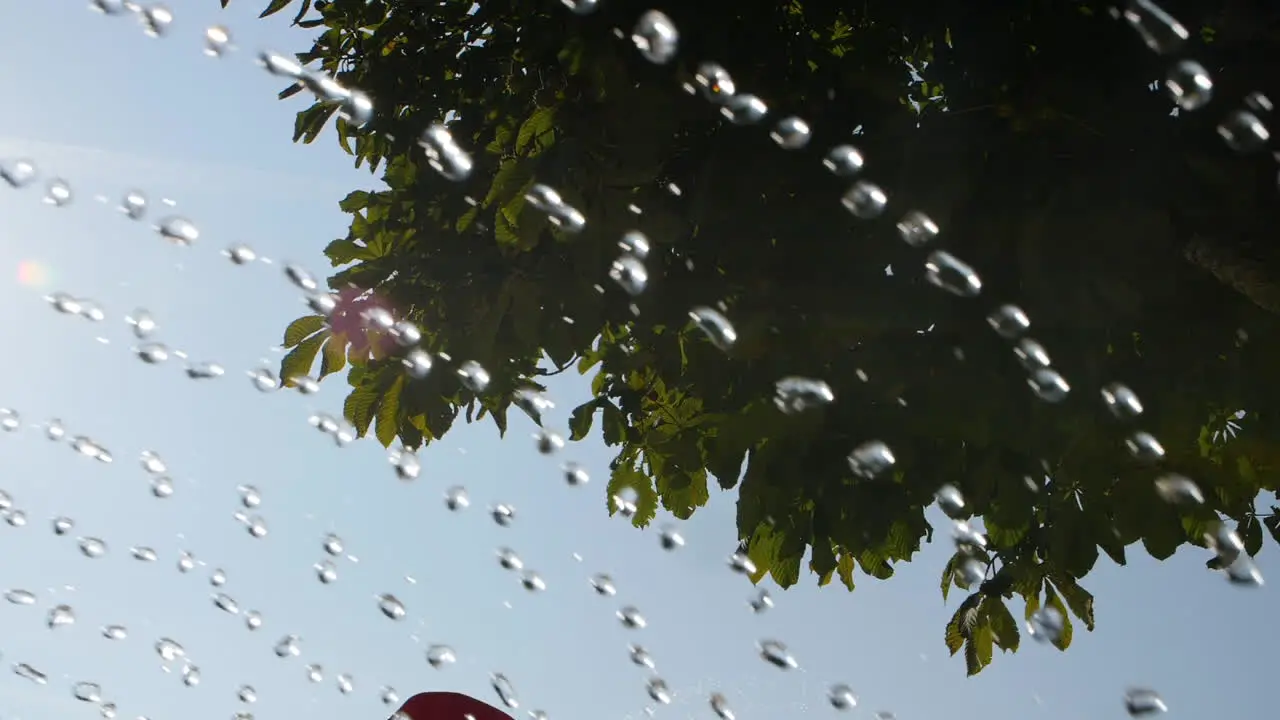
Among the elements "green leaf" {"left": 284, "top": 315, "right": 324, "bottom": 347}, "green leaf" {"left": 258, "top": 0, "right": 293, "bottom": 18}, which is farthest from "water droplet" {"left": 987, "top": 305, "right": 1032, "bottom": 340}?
"green leaf" {"left": 258, "top": 0, "right": 293, "bottom": 18}

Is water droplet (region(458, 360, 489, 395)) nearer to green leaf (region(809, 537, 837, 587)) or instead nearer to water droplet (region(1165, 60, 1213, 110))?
green leaf (region(809, 537, 837, 587))

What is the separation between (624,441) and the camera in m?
4.76

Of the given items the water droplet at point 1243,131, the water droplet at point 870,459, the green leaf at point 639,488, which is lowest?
the green leaf at point 639,488

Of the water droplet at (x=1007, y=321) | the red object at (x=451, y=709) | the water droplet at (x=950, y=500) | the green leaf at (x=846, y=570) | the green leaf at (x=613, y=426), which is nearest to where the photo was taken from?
the water droplet at (x=1007, y=321)

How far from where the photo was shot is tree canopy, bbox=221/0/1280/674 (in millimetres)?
2920

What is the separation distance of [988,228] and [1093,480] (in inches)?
37.9

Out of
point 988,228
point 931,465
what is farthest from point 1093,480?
point 988,228

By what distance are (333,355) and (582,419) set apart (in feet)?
3.72

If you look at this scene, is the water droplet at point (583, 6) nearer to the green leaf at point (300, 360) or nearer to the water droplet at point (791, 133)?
the water droplet at point (791, 133)

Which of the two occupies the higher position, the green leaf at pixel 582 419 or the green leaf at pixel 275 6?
the green leaf at pixel 275 6

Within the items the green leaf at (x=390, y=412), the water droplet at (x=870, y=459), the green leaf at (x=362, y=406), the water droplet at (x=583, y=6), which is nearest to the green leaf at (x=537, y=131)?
the water droplet at (x=583, y=6)

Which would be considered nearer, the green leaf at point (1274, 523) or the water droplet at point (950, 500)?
the water droplet at point (950, 500)

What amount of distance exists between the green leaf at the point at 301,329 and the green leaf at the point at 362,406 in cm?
29

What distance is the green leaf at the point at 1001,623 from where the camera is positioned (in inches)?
176
